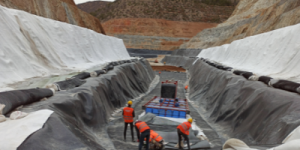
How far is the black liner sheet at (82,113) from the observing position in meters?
3.27

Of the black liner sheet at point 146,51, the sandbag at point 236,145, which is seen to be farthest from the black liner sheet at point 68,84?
the black liner sheet at point 146,51

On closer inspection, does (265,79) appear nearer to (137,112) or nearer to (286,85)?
(286,85)

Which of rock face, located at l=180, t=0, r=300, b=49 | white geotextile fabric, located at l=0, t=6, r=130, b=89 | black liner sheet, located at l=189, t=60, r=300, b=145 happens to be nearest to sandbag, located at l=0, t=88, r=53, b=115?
white geotextile fabric, located at l=0, t=6, r=130, b=89

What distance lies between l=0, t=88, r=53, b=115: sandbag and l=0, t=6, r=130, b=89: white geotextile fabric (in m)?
1.34

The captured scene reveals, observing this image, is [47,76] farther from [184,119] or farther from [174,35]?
[174,35]

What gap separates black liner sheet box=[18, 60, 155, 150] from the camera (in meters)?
3.27

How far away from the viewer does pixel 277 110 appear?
197 inches

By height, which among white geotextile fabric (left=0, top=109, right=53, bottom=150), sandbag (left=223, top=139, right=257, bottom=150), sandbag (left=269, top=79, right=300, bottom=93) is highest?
white geotextile fabric (left=0, top=109, right=53, bottom=150)

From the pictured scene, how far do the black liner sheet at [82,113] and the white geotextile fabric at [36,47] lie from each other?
71.7 inches

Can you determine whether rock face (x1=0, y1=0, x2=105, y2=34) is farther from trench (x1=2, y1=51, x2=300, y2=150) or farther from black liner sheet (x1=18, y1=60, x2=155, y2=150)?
trench (x1=2, y1=51, x2=300, y2=150)

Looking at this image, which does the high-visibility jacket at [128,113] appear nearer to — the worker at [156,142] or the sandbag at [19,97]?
the worker at [156,142]

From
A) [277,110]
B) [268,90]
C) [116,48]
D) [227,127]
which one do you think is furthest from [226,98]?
[116,48]

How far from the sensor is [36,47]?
932 centimetres

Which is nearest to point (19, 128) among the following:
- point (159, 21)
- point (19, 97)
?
point (19, 97)
